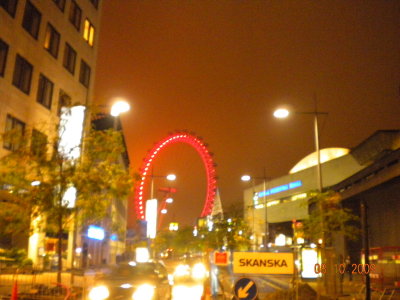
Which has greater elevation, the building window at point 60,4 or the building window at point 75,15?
the building window at point 75,15

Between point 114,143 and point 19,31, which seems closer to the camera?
point 114,143

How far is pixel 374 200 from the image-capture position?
40531 millimetres

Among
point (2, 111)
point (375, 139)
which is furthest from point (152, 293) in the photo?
point (375, 139)

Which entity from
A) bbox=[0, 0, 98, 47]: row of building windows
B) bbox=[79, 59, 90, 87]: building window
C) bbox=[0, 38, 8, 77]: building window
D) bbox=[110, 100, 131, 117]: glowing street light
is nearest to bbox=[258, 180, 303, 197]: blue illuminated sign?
bbox=[79, 59, 90, 87]: building window

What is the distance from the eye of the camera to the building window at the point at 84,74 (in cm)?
4115

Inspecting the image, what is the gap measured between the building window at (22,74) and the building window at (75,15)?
8.55m

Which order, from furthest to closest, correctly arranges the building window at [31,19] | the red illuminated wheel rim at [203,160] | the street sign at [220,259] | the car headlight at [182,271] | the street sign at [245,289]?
the red illuminated wheel rim at [203,160] → the car headlight at [182,271] → the building window at [31,19] → the street sign at [220,259] → the street sign at [245,289]

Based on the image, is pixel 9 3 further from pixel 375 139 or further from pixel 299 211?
pixel 299 211

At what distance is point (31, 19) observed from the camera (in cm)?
3234

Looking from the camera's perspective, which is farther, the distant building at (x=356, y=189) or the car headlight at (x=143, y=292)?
the distant building at (x=356, y=189)

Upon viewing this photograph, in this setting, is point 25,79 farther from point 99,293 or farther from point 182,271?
point 99,293

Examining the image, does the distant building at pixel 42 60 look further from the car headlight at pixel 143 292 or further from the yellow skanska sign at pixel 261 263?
the yellow skanska sign at pixel 261 263

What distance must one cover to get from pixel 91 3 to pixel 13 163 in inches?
1141
